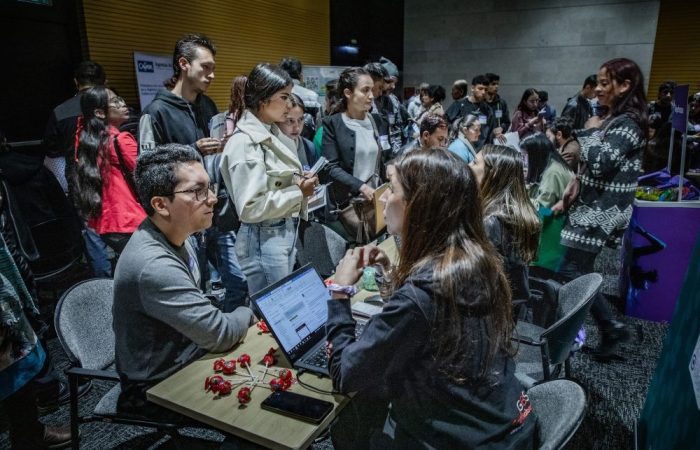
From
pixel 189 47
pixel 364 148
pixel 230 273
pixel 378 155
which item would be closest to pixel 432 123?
pixel 378 155

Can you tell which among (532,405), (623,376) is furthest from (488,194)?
(623,376)

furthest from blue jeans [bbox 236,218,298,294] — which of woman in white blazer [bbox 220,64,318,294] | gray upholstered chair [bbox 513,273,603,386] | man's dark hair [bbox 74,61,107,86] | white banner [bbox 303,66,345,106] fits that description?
white banner [bbox 303,66,345,106]

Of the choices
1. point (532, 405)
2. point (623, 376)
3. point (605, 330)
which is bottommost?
point (623, 376)

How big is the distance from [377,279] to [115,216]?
6.01ft

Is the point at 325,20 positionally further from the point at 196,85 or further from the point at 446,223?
the point at 446,223

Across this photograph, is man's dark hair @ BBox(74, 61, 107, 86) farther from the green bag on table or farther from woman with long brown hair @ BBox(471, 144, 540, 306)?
the green bag on table

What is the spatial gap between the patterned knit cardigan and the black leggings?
0.19ft

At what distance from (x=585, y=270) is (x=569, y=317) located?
146 cm

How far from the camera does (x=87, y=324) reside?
192cm

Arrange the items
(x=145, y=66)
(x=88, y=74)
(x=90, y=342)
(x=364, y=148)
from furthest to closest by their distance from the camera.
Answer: (x=145, y=66) < (x=88, y=74) < (x=364, y=148) < (x=90, y=342)

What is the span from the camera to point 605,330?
2961mm

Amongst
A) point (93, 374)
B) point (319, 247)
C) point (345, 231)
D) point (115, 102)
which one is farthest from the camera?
point (345, 231)

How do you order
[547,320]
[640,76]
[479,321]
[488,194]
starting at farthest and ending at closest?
[640,76] → [547,320] → [488,194] → [479,321]

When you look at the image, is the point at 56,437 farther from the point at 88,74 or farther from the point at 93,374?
the point at 88,74
